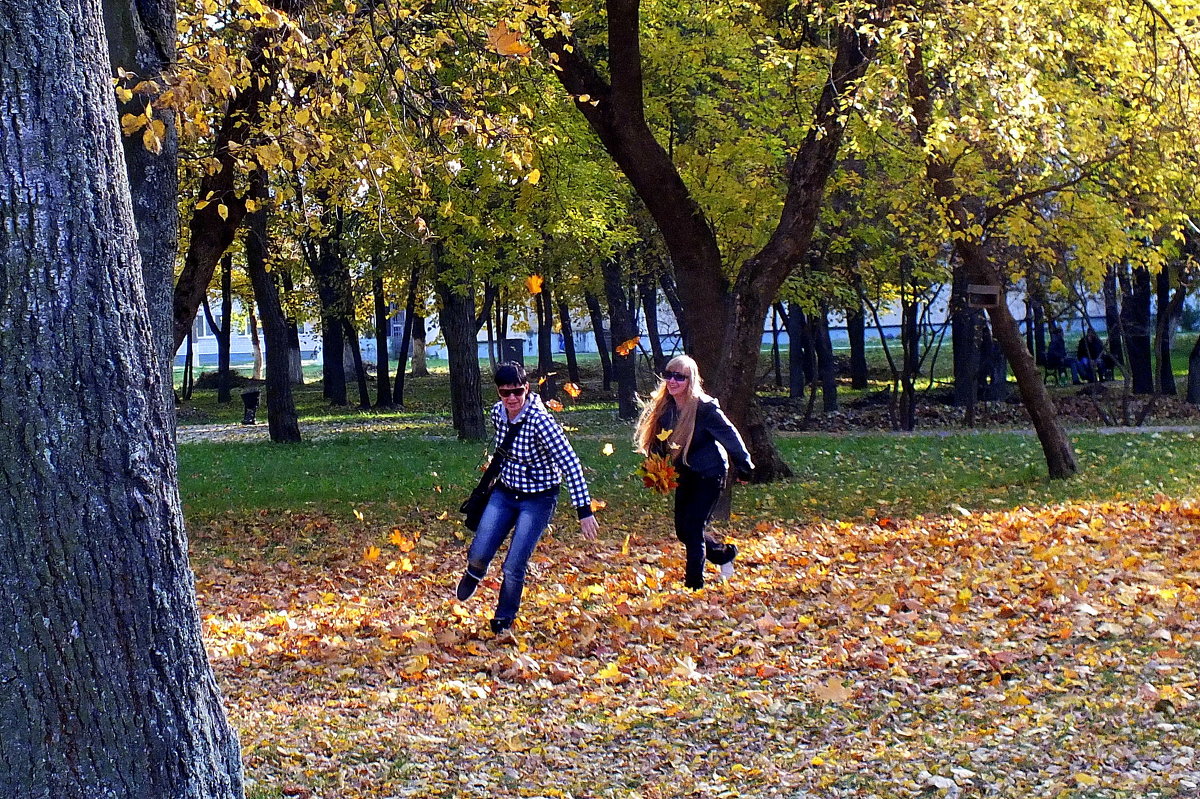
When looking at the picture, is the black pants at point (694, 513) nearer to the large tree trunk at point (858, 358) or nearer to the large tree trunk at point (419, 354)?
the large tree trunk at point (858, 358)

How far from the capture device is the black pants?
934cm

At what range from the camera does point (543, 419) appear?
787 centimetres

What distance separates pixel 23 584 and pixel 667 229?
1036 cm

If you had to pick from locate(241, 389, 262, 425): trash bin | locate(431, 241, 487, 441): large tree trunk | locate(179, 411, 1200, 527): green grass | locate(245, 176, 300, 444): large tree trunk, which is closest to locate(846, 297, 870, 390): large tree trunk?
locate(179, 411, 1200, 527): green grass

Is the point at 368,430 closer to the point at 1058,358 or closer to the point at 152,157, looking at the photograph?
the point at 1058,358

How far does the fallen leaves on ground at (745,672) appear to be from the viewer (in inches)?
217

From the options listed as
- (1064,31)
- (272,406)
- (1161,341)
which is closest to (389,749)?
(1064,31)

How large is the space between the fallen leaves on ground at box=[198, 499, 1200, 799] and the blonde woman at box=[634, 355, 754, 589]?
492 mm

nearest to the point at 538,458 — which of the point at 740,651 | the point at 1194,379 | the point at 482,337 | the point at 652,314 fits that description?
the point at 740,651

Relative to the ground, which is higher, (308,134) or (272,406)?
(308,134)

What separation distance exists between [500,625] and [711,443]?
6.74ft

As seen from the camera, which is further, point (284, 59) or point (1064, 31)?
point (1064, 31)

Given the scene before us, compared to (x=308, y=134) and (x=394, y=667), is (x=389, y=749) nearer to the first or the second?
(x=394, y=667)

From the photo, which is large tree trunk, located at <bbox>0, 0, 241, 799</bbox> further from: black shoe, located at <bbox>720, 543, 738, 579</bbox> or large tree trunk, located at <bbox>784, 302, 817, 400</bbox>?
large tree trunk, located at <bbox>784, 302, 817, 400</bbox>
